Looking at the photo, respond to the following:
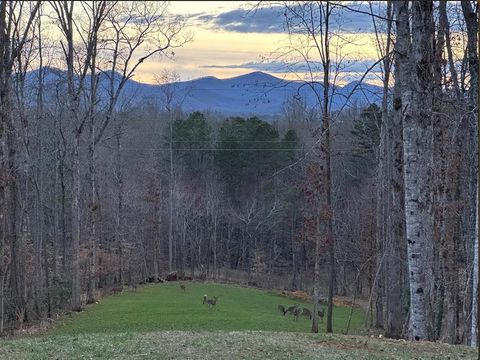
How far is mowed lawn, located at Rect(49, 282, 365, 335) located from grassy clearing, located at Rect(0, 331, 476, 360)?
6.99 meters

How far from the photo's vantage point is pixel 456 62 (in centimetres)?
1255

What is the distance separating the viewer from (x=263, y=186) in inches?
1501

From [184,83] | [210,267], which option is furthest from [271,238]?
[184,83]

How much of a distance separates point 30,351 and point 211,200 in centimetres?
3185

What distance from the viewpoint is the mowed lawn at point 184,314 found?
14.8 metres

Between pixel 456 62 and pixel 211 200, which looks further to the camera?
pixel 211 200

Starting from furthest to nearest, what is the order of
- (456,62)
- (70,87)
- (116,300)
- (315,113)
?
(116,300) < (70,87) < (315,113) < (456,62)

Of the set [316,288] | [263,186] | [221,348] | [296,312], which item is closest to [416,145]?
[221,348]

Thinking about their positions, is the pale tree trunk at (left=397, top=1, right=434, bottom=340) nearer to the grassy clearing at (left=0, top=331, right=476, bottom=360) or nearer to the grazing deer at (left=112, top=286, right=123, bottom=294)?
the grassy clearing at (left=0, top=331, right=476, bottom=360)

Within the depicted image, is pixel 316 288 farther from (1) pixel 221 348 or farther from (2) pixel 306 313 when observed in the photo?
(1) pixel 221 348

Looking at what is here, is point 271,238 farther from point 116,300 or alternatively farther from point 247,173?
point 116,300

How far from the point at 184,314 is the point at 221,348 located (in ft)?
39.0

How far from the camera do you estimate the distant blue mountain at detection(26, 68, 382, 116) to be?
9.76 metres

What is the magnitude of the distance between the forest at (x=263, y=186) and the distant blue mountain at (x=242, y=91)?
0.73ft
